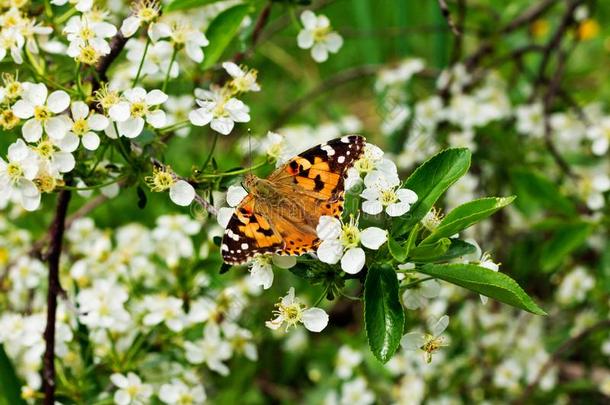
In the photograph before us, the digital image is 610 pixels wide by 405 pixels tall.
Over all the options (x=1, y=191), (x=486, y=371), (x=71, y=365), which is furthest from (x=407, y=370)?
(x=1, y=191)

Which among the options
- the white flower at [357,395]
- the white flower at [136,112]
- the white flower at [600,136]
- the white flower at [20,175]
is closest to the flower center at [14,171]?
the white flower at [20,175]

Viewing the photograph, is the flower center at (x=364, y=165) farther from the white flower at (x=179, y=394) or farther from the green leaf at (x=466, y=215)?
the white flower at (x=179, y=394)

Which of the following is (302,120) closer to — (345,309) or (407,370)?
(345,309)

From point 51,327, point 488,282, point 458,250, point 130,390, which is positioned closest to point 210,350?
point 130,390

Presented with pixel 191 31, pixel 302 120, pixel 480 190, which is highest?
pixel 191 31

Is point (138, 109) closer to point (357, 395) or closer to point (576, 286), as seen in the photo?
point (357, 395)

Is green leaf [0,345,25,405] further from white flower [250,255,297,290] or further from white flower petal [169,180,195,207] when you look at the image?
white flower [250,255,297,290]
